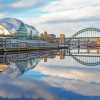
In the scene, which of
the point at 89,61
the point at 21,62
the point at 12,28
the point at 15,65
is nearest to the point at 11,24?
the point at 12,28

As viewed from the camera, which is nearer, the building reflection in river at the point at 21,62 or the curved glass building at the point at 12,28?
the building reflection in river at the point at 21,62

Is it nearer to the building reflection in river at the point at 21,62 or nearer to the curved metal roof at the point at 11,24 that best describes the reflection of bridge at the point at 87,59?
the building reflection in river at the point at 21,62

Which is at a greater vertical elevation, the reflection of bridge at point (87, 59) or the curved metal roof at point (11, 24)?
the curved metal roof at point (11, 24)

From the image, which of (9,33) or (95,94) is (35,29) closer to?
(9,33)

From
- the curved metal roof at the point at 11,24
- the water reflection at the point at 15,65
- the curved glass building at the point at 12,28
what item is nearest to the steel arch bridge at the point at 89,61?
the water reflection at the point at 15,65

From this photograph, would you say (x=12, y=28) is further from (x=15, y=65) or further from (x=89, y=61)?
(x=15, y=65)

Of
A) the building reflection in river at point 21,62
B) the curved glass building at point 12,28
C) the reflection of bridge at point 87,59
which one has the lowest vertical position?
the reflection of bridge at point 87,59

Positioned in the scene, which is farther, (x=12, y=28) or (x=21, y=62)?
(x=12, y=28)

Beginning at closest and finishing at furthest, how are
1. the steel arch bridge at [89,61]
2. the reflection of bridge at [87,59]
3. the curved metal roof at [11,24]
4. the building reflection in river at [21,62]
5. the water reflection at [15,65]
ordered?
the water reflection at [15,65] → the building reflection in river at [21,62] → the steel arch bridge at [89,61] → the reflection of bridge at [87,59] → the curved metal roof at [11,24]

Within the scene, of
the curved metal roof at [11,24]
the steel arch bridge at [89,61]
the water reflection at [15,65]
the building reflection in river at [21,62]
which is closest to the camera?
the water reflection at [15,65]

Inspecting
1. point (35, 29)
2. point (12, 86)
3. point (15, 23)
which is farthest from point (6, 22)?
point (12, 86)

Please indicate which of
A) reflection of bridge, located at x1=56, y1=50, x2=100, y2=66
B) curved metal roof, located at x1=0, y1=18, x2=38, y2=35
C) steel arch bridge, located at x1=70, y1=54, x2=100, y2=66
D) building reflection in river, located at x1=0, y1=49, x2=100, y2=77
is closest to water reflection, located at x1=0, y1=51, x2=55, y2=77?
building reflection in river, located at x1=0, y1=49, x2=100, y2=77

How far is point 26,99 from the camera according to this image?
13.4m

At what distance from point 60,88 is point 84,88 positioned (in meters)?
1.23
